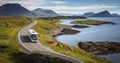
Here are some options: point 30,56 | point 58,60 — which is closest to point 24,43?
point 30,56

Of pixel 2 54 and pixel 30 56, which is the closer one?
pixel 30 56

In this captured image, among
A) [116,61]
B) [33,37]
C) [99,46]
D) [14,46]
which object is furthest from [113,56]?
[14,46]

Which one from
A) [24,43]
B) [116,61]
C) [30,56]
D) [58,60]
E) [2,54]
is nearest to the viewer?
[58,60]

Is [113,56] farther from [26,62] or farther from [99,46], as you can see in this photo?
[26,62]

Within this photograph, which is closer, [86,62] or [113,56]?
[86,62]

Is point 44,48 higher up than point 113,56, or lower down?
higher up

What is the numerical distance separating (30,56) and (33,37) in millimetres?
18396

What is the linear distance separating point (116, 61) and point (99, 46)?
30.6 metres

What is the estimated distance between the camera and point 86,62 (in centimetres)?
6325

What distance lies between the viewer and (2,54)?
72062mm

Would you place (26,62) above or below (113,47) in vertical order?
above

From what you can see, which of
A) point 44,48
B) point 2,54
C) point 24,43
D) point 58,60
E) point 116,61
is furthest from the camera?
point 116,61

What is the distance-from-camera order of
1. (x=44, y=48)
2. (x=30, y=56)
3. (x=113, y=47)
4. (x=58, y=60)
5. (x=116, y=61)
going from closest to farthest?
(x=58, y=60)
(x=30, y=56)
(x=44, y=48)
(x=116, y=61)
(x=113, y=47)

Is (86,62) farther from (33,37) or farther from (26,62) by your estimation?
(33,37)
